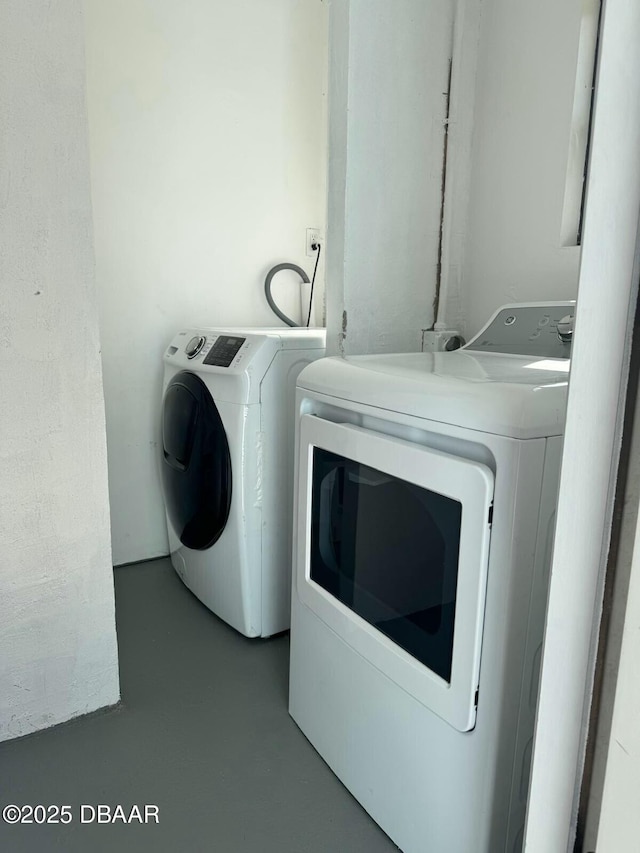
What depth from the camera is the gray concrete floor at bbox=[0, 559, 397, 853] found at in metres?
1.26

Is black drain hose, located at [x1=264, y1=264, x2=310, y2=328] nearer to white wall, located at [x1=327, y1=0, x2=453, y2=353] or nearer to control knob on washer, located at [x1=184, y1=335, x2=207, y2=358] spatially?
control knob on washer, located at [x1=184, y1=335, x2=207, y2=358]

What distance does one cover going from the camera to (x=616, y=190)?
411mm

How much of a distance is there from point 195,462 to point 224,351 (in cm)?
40

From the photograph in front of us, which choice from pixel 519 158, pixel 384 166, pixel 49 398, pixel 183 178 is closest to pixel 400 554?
pixel 49 398

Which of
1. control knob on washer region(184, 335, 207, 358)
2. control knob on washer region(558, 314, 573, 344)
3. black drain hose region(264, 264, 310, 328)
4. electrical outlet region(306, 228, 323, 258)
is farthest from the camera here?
electrical outlet region(306, 228, 323, 258)

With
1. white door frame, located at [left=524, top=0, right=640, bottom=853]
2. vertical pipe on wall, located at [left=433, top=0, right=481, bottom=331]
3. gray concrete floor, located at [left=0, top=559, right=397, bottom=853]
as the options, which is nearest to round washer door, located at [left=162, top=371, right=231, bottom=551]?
gray concrete floor, located at [left=0, top=559, right=397, bottom=853]

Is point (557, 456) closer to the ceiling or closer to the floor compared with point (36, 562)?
closer to the ceiling

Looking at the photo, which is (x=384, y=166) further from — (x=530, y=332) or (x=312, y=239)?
(x=312, y=239)

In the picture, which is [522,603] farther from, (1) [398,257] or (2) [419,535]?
(1) [398,257]

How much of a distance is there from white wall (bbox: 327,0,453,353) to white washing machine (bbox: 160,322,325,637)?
8.8 inches

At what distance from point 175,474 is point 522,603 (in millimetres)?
1468

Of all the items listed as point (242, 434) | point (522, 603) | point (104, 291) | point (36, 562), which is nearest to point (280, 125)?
point (104, 291)

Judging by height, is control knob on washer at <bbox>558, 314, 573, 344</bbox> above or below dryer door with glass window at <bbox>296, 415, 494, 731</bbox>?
above

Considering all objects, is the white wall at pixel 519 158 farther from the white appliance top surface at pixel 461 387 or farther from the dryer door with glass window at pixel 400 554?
the dryer door with glass window at pixel 400 554
